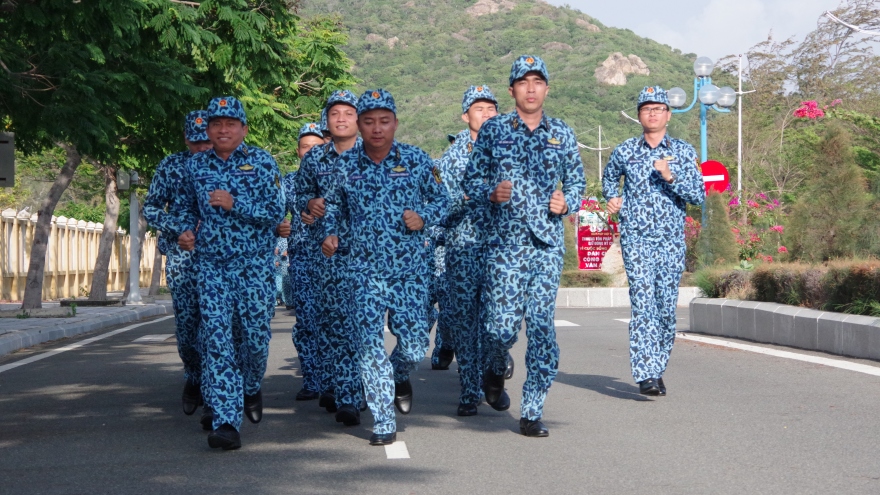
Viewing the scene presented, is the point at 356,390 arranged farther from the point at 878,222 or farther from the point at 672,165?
the point at 878,222

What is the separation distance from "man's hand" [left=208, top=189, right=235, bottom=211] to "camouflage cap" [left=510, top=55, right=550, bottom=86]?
5.75ft

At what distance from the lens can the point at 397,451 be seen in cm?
689

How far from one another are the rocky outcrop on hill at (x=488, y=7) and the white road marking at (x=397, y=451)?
14915 centimetres

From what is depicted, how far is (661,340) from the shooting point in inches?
363

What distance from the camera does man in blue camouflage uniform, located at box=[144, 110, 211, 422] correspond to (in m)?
8.12

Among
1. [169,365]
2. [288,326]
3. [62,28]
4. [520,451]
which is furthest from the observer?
[288,326]

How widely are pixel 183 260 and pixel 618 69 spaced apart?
108054 mm

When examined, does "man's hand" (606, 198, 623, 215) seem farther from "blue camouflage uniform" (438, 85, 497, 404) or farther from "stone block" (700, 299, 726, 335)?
"stone block" (700, 299, 726, 335)

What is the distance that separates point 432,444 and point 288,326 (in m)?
13.0

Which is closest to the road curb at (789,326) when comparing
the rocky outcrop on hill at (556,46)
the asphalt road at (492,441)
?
the asphalt road at (492,441)

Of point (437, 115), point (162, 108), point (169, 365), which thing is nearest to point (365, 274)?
point (169, 365)

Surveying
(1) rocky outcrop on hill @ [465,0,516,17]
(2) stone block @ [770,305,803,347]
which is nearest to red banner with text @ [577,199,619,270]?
(2) stone block @ [770,305,803,347]

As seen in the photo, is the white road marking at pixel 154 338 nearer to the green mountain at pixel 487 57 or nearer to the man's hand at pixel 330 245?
the man's hand at pixel 330 245

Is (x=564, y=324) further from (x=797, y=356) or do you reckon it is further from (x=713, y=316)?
(x=797, y=356)
